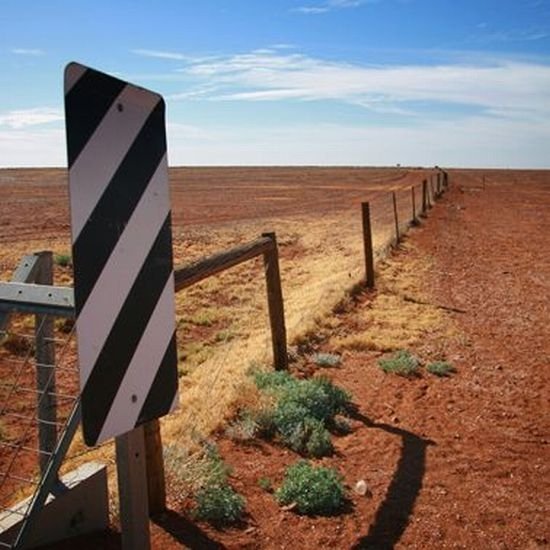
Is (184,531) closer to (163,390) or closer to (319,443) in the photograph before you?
(319,443)

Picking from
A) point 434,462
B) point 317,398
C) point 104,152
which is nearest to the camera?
point 104,152

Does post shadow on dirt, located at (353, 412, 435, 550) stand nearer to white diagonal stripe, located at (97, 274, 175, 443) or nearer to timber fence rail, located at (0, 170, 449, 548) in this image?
timber fence rail, located at (0, 170, 449, 548)

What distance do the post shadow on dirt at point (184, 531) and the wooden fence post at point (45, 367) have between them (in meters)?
0.70

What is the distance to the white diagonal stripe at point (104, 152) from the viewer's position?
1851 millimetres

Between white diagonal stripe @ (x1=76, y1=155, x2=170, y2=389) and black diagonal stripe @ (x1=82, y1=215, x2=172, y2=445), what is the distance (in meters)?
0.02

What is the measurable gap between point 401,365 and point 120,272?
4.69 m

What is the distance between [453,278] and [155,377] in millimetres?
10251

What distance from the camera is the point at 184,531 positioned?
3371 millimetres

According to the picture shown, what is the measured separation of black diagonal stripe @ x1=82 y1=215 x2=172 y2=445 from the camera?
1.94 meters

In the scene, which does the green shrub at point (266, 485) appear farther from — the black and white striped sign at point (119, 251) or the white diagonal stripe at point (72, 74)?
the white diagonal stripe at point (72, 74)

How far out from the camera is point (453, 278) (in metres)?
11.7

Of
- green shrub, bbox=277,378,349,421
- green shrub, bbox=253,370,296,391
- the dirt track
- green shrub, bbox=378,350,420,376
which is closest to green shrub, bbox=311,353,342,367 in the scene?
the dirt track

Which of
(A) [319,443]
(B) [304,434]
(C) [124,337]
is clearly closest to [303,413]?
(B) [304,434]

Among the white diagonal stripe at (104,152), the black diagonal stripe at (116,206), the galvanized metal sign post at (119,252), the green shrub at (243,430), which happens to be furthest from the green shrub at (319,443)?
the white diagonal stripe at (104,152)
